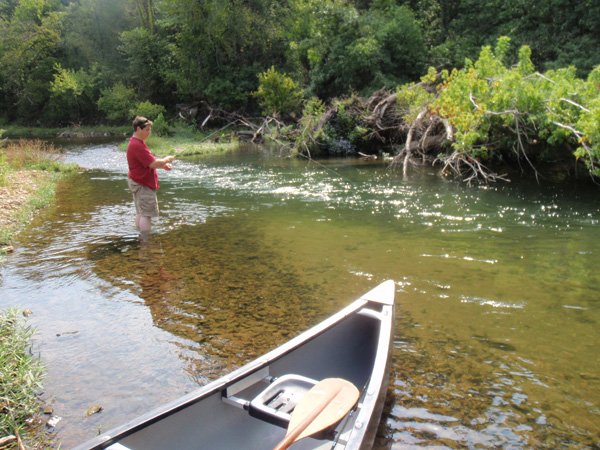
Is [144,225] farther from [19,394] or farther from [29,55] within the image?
[29,55]

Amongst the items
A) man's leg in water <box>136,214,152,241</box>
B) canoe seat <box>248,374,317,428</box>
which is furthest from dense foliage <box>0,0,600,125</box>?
canoe seat <box>248,374,317,428</box>

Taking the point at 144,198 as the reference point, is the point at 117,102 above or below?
above

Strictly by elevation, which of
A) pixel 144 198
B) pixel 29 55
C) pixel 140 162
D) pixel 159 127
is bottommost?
pixel 144 198

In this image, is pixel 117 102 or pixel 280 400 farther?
pixel 117 102

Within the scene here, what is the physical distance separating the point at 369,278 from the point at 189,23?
33220 mm

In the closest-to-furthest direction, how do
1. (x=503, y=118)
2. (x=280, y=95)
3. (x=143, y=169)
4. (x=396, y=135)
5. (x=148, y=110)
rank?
(x=143, y=169)
(x=503, y=118)
(x=396, y=135)
(x=280, y=95)
(x=148, y=110)

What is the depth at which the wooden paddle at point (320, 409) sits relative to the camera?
109 inches

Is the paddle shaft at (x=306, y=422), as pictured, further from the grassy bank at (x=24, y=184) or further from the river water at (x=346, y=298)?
the grassy bank at (x=24, y=184)

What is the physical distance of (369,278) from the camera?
21.6 ft

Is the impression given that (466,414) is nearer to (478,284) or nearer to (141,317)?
(478,284)

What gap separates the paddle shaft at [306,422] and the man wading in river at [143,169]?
17.4 ft

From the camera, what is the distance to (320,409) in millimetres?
2953

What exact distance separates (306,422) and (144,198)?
600 cm

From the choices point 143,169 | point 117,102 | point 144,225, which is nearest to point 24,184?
point 144,225
